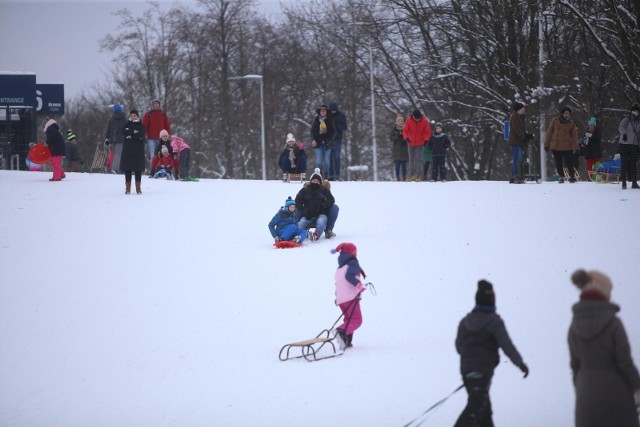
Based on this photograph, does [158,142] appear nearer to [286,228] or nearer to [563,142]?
[563,142]

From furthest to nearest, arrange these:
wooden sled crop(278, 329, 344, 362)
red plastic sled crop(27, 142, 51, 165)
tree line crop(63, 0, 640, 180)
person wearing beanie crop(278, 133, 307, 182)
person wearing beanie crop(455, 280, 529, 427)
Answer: tree line crop(63, 0, 640, 180) < red plastic sled crop(27, 142, 51, 165) < person wearing beanie crop(278, 133, 307, 182) < wooden sled crop(278, 329, 344, 362) < person wearing beanie crop(455, 280, 529, 427)

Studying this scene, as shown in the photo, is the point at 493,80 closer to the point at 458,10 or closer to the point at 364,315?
the point at 458,10

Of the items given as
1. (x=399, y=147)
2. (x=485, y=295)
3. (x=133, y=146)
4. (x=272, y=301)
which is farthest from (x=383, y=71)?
(x=485, y=295)

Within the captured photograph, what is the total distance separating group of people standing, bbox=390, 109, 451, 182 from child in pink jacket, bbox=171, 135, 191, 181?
5605 mm

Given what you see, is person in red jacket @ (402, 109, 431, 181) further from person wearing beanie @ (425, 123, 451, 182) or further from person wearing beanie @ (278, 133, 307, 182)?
person wearing beanie @ (278, 133, 307, 182)

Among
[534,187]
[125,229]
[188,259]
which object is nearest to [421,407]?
[188,259]

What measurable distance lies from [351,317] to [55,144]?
16350 mm

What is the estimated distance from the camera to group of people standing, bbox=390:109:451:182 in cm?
2920

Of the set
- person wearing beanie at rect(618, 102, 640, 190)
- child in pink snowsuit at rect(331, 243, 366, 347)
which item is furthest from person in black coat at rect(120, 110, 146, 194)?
child in pink snowsuit at rect(331, 243, 366, 347)

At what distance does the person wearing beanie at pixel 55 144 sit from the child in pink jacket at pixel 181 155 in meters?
3.03

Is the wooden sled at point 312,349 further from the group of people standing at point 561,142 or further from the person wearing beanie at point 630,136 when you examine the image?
the group of people standing at point 561,142

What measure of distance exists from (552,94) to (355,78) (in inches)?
766

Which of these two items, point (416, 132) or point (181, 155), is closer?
point (416, 132)

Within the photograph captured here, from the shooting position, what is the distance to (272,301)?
16.3 meters
